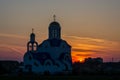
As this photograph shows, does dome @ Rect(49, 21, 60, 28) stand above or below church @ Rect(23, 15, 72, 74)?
above

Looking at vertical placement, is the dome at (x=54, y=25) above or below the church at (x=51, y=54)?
above

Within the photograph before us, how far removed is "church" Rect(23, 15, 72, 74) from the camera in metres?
80.8

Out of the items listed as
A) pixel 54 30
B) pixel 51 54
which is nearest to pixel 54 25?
pixel 54 30

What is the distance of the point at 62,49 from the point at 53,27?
15.3 ft

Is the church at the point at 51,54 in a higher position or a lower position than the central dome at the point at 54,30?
lower

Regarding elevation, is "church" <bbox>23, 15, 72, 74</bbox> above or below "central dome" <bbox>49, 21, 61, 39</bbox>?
below

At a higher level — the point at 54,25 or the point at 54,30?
the point at 54,25

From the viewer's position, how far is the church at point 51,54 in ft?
265

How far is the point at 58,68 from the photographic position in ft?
265

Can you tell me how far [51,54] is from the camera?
8150cm

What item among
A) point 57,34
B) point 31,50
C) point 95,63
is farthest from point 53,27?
point 95,63

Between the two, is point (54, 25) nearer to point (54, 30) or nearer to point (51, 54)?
point (54, 30)

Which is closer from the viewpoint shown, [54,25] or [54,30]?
[54,25]

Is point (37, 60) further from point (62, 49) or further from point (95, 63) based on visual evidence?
point (95, 63)
